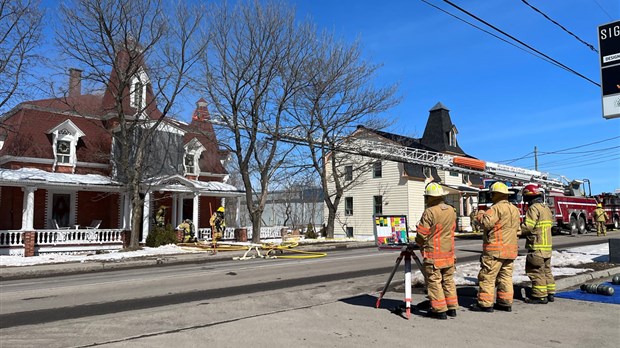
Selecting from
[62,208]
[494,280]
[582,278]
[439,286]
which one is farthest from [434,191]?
[62,208]

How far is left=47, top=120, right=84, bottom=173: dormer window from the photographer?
74.8ft

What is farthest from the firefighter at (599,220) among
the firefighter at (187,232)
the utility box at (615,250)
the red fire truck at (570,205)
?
the firefighter at (187,232)

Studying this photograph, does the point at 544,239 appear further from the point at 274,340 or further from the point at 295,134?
the point at 295,134

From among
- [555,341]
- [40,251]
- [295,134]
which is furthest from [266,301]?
[295,134]

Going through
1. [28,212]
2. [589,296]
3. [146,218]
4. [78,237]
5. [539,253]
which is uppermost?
[28,212]

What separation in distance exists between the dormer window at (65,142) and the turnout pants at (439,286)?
71.6 ft

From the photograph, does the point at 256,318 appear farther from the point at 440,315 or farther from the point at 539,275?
the point at 539,275

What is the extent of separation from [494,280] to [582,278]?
408 centimetres

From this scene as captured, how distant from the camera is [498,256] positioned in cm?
644

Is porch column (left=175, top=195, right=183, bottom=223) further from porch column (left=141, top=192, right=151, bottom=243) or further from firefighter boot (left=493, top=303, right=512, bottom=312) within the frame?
firefighter boot (left=493, top=303, right=512, bottom=312)

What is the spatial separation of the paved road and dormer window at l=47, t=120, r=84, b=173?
540 inches

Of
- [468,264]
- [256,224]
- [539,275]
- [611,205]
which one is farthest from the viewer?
[611,205]

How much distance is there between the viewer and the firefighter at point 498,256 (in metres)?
6.45

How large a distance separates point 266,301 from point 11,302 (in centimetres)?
499
